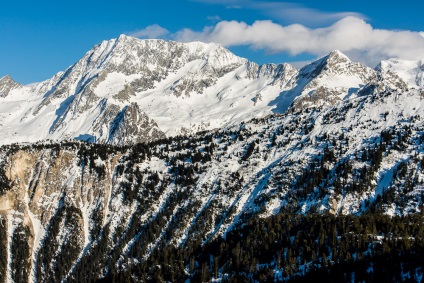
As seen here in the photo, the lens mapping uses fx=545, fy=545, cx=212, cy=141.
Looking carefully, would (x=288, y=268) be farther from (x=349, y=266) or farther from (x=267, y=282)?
(x=349, y=266)

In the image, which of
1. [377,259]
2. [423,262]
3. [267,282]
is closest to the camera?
[423,262]

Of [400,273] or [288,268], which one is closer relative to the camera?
[400,273]

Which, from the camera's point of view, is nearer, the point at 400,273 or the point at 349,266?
the point at 400,273

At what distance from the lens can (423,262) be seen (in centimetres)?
16762

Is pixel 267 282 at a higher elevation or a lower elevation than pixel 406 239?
lower

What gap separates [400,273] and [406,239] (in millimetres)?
29758

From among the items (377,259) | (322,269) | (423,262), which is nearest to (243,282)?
(322,269)

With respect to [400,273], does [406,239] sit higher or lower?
higher

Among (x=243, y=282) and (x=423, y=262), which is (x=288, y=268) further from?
(x=423, y=262)

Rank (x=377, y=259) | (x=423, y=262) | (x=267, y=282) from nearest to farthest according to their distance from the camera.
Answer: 1. (x=423, y=262)
2. (x=377, y=259)
3. (x=267, y=282)

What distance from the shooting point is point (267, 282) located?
194625mm

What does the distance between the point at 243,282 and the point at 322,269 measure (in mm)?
29657

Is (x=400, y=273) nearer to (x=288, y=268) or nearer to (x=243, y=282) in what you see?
(x=288, y=268)

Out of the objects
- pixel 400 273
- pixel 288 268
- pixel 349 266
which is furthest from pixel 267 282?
pixel 400 273
